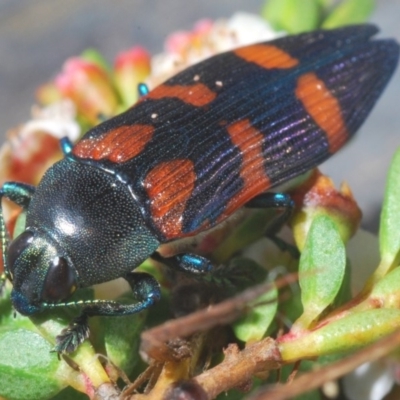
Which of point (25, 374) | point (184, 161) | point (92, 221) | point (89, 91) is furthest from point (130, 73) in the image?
point (25, 374)

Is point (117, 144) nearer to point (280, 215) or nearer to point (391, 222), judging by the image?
point (280, 215)

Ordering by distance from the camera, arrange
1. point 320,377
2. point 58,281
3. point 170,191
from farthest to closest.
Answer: point 170,191 < point 58,281 < point 320,377

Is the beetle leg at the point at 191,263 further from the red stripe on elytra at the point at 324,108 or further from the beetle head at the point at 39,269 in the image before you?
the red stripe on elytra at the point at 324,108

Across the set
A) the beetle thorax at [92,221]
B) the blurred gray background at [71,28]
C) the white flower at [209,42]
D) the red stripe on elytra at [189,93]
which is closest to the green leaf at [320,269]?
the beetle thorax at [92,221]

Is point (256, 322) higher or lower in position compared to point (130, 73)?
lower

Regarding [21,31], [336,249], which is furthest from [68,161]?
[21,31]

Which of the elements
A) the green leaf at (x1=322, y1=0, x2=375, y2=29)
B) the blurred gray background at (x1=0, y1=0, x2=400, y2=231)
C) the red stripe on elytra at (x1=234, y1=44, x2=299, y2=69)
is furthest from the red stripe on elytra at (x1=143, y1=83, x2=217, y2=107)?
the blurred gray background at (x1=0, y1=0, x2=400, y2=231)

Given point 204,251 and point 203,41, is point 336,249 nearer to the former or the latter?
point 204,251
